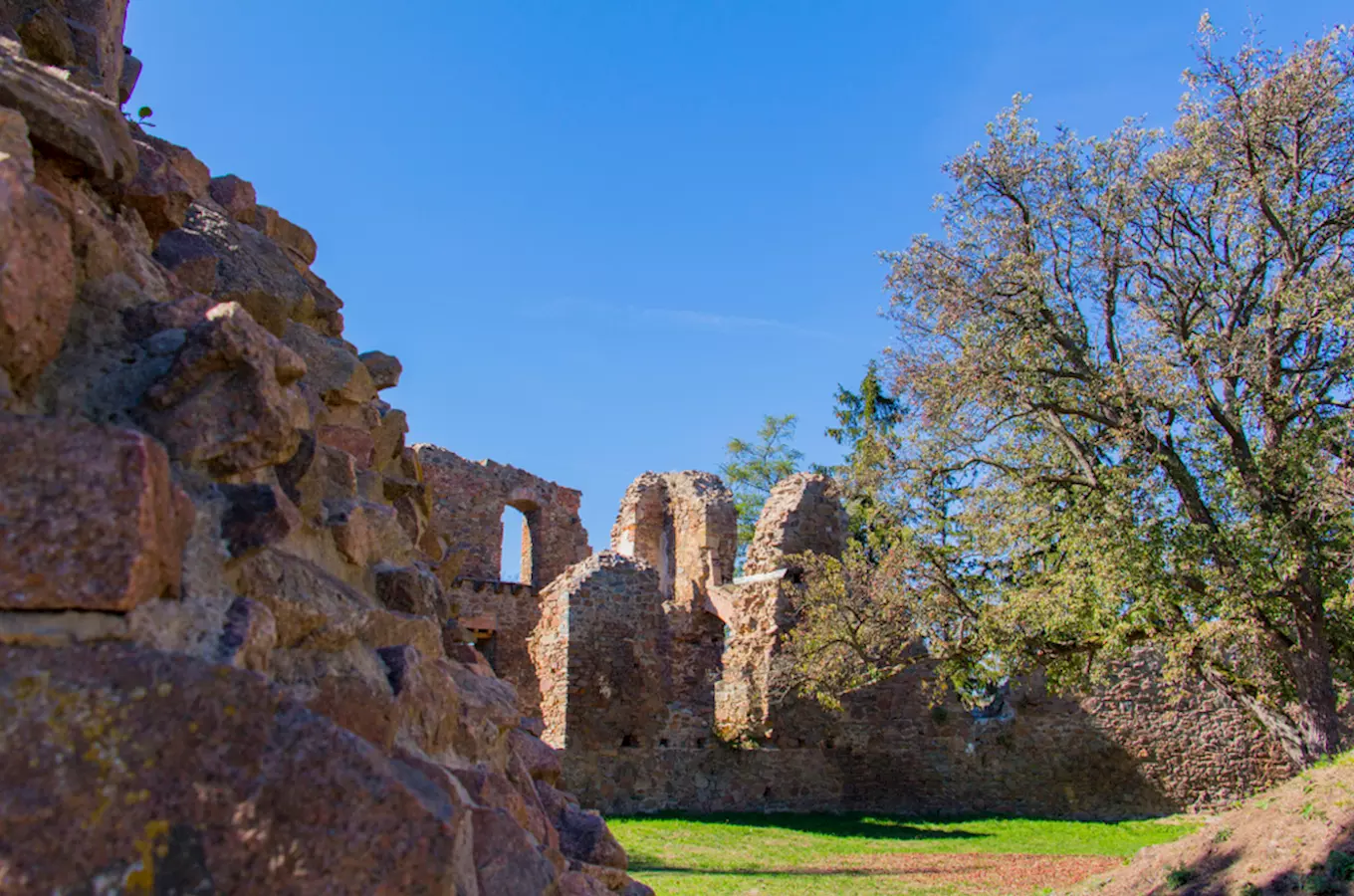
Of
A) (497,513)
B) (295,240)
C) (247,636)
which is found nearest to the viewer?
(247,636)

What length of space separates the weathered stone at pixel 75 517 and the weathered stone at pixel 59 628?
0.07ft

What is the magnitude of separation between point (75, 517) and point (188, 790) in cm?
49

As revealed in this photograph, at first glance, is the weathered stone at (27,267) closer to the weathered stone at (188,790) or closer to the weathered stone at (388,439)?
the weathered stone at (188,790)

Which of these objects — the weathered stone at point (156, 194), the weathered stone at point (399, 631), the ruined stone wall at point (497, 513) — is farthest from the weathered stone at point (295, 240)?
the ruined stone wall at point (497, 513)

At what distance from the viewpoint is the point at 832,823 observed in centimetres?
1631

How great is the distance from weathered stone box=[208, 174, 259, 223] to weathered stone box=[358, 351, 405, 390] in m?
0.90

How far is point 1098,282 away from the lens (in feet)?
40.4

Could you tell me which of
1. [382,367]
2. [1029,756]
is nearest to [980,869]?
[1029,756]

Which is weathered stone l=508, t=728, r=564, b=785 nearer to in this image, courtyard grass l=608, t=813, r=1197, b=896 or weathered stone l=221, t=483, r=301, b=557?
weathered stone l=221, t=483, r=301, b=557

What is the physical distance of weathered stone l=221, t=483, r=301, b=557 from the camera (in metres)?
2.28

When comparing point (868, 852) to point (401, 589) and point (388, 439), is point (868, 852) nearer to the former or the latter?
point (388, 439)

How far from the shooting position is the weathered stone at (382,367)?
4.92 metres

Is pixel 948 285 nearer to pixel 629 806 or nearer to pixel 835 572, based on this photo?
pixel 835 572

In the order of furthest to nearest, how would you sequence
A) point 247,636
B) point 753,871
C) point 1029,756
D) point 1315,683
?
point 1029,756
point 753,871
point 1315,683
point 247,636
